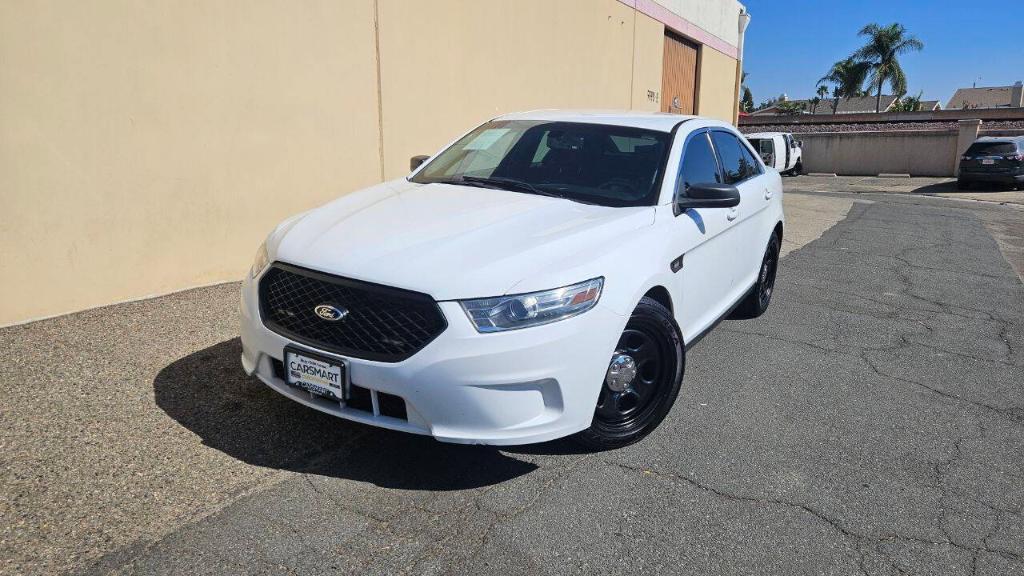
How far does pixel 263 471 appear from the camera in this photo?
320 cm

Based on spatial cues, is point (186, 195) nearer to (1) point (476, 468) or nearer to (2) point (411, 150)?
(2) point (411, 150)

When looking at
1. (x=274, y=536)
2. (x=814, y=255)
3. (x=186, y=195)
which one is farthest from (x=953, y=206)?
(x=274, y=536)

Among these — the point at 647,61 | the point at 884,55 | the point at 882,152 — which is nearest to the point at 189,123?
the point at 647,61

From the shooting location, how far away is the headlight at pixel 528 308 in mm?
2832

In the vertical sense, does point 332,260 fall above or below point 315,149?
below

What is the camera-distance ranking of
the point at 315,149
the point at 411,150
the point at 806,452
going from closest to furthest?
the point at 806,452
the point at 315,149
the point at 411,150

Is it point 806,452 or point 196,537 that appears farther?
point 806,452

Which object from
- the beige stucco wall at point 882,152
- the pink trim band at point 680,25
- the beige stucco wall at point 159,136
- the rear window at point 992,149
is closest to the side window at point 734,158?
the beige stucco wall at point 159,136

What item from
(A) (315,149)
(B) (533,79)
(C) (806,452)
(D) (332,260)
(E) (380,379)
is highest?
(B) (533,79)

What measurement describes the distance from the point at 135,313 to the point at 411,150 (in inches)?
147

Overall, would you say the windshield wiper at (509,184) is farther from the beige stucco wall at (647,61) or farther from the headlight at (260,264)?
the beige stucco wall at (647,61)

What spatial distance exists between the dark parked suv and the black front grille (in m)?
24.0

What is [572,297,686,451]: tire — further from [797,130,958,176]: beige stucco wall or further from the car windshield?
[797,130,958,176]: beige stucco wall

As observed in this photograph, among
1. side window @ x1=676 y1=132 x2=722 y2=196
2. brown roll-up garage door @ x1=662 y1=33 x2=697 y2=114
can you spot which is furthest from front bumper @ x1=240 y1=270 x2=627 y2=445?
brown roll-up garage door @ x1=662 y1=33 x2=697 y2=114
